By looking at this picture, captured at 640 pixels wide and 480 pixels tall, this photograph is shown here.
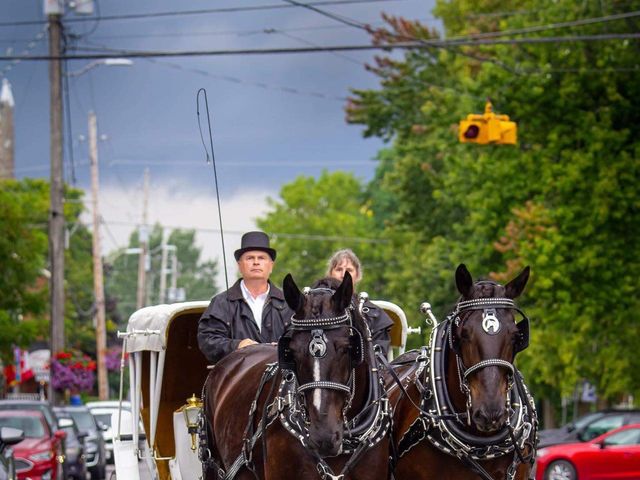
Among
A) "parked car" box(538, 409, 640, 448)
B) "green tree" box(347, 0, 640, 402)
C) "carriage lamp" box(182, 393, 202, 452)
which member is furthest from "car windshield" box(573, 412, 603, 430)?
"carriage lamp" box(182, 393, 202, 452)

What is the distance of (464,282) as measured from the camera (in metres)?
9.34

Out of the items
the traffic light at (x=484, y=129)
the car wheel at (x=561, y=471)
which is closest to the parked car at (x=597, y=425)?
the car wheel at (x=561, y=471)

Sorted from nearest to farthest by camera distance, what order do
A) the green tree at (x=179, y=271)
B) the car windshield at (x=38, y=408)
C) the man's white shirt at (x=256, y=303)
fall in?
the man's white shirt at (x=256, y=303)
the car windshield at (x=38, y=408)
the green tree at (x=179, y=271)

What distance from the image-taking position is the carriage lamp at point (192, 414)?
36.7ft

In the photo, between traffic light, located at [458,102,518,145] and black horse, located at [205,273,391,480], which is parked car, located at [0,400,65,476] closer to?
traffic light, located at [458,102,518,145]

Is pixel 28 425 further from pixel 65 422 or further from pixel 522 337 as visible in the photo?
pixel 522 337

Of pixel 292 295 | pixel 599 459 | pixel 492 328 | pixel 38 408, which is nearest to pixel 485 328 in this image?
pixel 492 328

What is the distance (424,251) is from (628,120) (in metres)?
18.9

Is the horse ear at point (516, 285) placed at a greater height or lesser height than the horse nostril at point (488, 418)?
greater

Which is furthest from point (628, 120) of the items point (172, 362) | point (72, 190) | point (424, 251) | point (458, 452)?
point (72, 190)

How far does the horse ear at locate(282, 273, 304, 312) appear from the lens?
873cm

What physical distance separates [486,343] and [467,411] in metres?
0.52

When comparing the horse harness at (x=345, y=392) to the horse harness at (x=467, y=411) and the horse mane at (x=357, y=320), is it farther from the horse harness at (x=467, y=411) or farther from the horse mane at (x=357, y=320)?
the horse harness at (x=467, y=411)

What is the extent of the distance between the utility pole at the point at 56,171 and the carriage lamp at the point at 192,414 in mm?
22460
